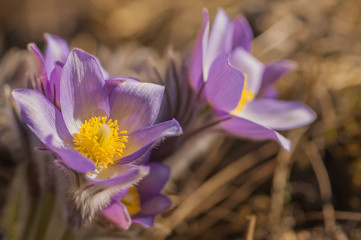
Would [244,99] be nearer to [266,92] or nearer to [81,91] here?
[266,92]

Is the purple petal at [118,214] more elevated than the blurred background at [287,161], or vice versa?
the purple petal at [118,214]

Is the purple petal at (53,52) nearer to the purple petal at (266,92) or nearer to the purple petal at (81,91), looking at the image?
the purple petal at (81,91)

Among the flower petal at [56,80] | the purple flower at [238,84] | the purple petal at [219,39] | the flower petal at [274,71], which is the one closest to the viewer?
the flower petal at [56,80]

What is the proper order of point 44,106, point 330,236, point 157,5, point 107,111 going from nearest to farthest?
point 44,106 → point 107,111 → point 330,236 → point 157,5

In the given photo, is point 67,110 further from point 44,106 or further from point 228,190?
point 228,190

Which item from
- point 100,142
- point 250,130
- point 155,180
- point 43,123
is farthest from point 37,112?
point 250,130

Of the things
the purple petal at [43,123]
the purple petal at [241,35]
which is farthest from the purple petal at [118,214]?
the purple petal at [241,35]

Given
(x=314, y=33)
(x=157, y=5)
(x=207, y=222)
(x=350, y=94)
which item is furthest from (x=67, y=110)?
(x=157, y=5)
